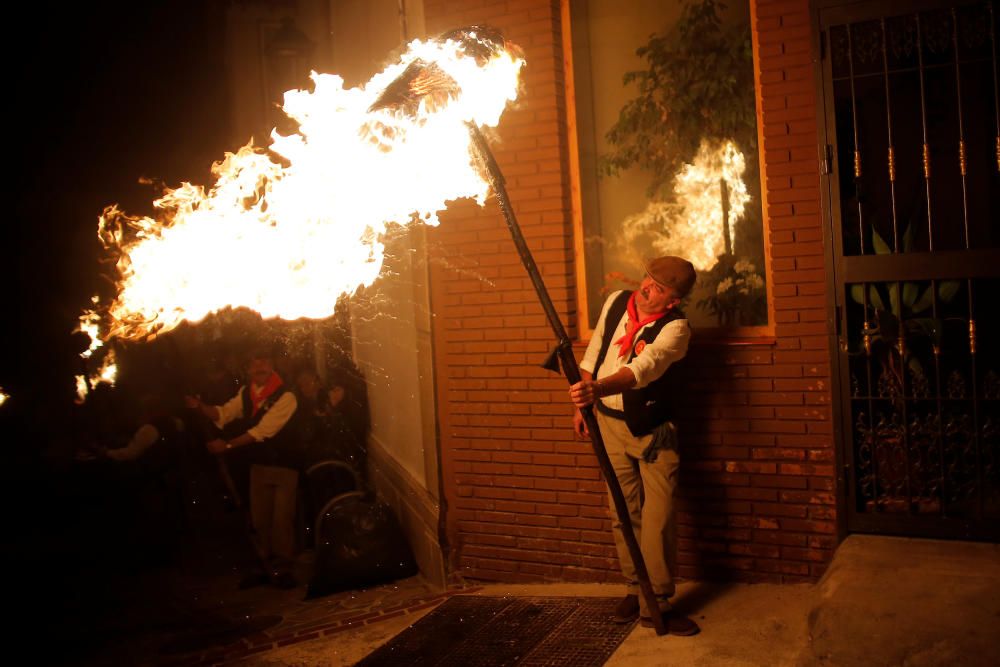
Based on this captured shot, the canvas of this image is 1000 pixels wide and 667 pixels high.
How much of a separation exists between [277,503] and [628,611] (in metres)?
4.51

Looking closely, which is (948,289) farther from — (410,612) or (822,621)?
(410,612)

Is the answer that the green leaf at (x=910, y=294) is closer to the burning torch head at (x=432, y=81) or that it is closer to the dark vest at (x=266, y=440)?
the burning torch head at (x=432, y=81)

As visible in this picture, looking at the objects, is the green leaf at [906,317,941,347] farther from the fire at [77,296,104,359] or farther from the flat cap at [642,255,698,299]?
the fire at [77,296,104,359]

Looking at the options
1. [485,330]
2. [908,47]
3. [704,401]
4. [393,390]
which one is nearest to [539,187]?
[485,330]

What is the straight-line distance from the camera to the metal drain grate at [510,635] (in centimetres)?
541

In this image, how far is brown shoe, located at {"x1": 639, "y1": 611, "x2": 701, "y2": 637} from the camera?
5344 mm

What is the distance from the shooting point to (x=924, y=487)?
5.46m

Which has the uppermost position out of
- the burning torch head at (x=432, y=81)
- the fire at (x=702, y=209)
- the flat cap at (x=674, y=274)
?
the burning torch head at (x=432, y=81)

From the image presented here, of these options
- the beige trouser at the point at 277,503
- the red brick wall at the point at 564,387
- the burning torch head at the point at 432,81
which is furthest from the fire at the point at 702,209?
the beige trouser at the point at 277,503

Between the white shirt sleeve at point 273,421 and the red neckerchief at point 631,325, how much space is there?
4.46 metres

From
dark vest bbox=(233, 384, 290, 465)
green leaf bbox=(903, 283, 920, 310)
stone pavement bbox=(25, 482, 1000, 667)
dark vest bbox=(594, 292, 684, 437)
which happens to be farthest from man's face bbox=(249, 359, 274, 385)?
green leaf bbox=(903, 283, 920, 310)

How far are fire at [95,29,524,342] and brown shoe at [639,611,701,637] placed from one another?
298 centimetres

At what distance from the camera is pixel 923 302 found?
543 cm

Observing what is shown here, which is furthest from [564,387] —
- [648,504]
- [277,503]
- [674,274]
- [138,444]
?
[138,444]
